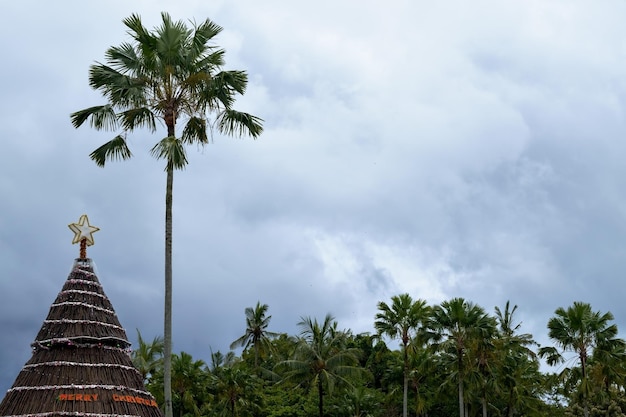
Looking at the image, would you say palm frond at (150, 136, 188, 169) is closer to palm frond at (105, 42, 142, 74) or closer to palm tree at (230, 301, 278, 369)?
palm frond at (105, 42, 142, 74)

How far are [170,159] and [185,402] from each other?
27703mm

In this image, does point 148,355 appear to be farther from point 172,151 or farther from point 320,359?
point 172,151

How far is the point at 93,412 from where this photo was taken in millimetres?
21641

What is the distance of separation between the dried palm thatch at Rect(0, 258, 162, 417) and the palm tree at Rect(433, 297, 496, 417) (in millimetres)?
32051

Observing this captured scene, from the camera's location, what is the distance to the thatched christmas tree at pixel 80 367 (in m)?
21.8

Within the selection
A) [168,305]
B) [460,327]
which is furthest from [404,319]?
[168,305]

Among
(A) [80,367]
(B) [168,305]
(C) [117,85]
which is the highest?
(C) [117,85]

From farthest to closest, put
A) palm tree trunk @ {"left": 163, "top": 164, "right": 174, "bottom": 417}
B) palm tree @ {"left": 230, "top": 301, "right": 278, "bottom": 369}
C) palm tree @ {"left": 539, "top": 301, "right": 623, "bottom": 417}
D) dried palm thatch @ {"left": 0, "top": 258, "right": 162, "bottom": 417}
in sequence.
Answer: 1. palm tree @ {"left": 230, "top": 301, "right": 278, "bottom": 369}
2. palm tree @ {"left": 539, "top": 301, "right": 623, "bottom": 417}
3. palm tree trunk @ {"left": 163, "top": 164, "right": 174, "bottom": 417}
4. dried palm thatch @ {"left": 0, "top": 258, "right": 162, "bottom": 417}

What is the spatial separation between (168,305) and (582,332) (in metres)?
27.7

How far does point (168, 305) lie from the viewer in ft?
85.9

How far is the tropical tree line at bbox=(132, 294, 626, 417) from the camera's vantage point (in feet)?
149

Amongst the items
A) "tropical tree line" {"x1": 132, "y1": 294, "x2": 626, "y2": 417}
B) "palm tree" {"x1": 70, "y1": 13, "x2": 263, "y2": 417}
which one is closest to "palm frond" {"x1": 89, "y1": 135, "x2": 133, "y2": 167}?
"palm tree" {"x1": 70, "y1": 13, "x2": 263, "y2": 417}

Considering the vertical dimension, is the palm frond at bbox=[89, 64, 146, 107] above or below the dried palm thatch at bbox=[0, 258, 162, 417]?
above

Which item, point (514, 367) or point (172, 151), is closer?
point (172, 151)
